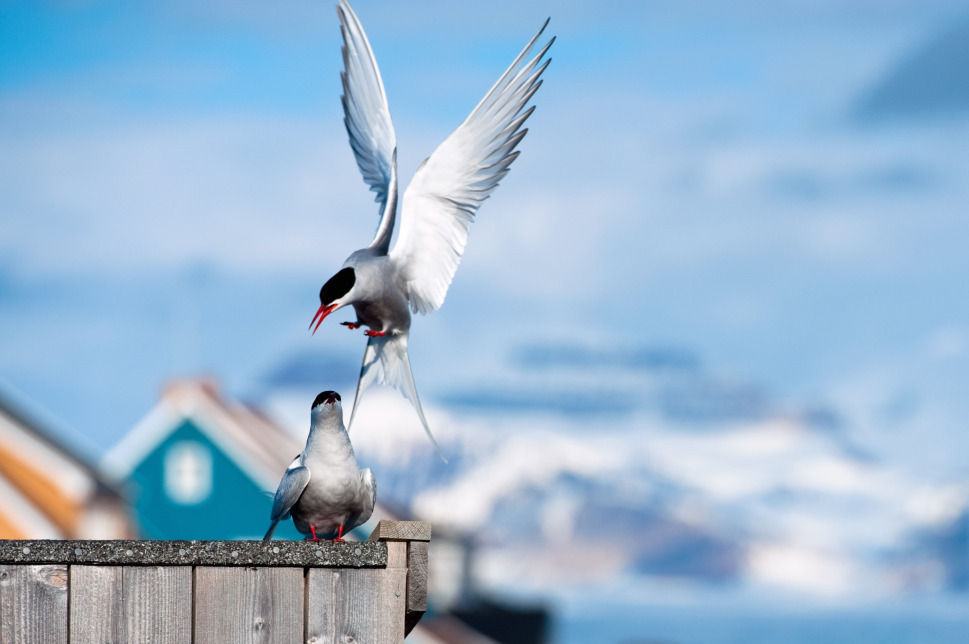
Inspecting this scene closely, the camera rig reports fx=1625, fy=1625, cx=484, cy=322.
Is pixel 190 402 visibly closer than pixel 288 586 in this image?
No

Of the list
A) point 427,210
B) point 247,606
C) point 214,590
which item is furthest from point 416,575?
point 427,210

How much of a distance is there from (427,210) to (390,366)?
0.91 m

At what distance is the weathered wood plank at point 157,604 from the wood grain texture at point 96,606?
3 centimetres

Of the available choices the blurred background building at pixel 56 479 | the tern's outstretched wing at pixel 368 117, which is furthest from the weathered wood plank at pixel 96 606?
the blurred background building at pixel 56 479

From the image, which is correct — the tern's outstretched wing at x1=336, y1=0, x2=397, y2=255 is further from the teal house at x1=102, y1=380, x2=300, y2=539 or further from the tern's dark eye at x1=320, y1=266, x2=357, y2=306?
the teal house at x1=102, y1=380, x2=300, y2=539

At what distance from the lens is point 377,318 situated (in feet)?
27.6

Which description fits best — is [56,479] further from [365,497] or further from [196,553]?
[196,553]

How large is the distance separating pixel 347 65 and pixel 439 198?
41.2 inches

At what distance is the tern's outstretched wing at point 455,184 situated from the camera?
871 cm

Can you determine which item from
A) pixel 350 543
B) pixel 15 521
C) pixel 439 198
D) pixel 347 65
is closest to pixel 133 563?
pixel 350 543

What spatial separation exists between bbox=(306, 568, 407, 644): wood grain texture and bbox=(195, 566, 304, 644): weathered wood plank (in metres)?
0.06

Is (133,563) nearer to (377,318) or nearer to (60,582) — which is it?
(60,582)

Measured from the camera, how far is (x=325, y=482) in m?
6.40

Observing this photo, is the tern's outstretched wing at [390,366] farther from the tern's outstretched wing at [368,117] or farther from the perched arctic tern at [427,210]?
the tern's outstretched wing at [368,117]
